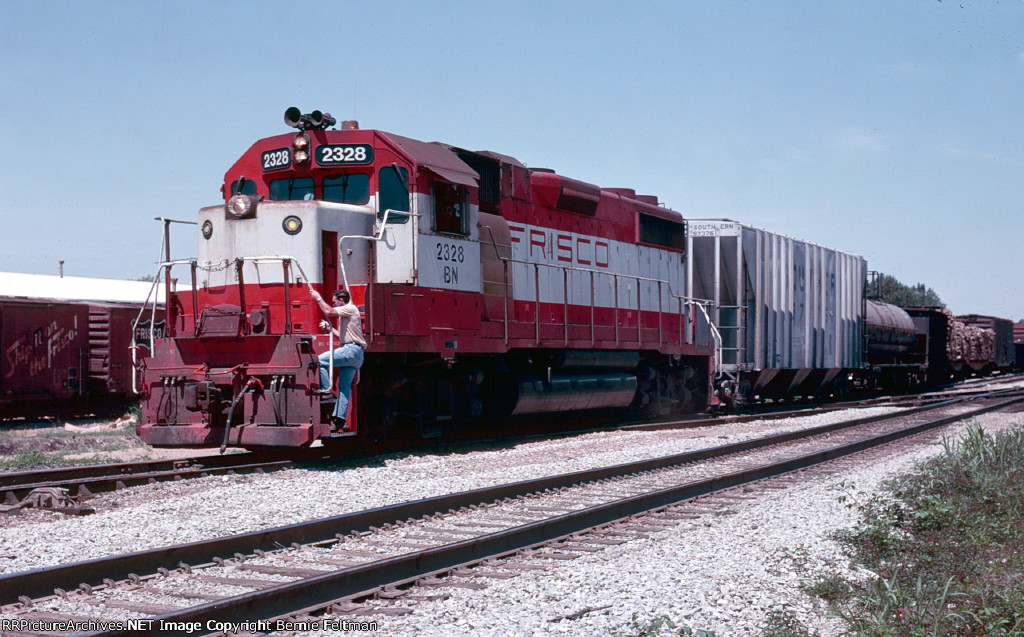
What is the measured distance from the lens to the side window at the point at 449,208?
1159 cm

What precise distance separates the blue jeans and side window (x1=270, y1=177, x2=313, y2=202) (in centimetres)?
227

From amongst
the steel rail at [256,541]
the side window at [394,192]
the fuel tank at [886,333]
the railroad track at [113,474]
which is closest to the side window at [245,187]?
the side window at [394,192]

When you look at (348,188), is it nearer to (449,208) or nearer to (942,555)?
(449,208)

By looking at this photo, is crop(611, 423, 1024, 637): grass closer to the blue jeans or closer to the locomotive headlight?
the blue jeans

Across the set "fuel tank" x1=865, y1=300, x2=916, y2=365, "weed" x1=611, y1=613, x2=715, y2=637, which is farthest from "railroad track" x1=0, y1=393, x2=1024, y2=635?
"fuel tank" x1=865, y1=300, x2=916, y2=365

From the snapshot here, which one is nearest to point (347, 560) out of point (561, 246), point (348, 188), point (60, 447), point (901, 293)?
point (348, 188)

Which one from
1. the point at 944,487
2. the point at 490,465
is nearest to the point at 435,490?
the point at 490,465

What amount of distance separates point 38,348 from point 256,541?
1540 centimetres

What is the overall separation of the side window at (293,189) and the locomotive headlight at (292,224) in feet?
2.34

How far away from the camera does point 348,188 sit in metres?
11.2

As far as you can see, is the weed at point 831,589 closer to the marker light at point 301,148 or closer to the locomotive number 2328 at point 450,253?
the locomotive number 2328 at point 450,253

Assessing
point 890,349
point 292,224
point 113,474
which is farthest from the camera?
point 890,349

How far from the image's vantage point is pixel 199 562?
549 centimetres

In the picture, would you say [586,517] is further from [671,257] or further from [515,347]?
[671,257]
